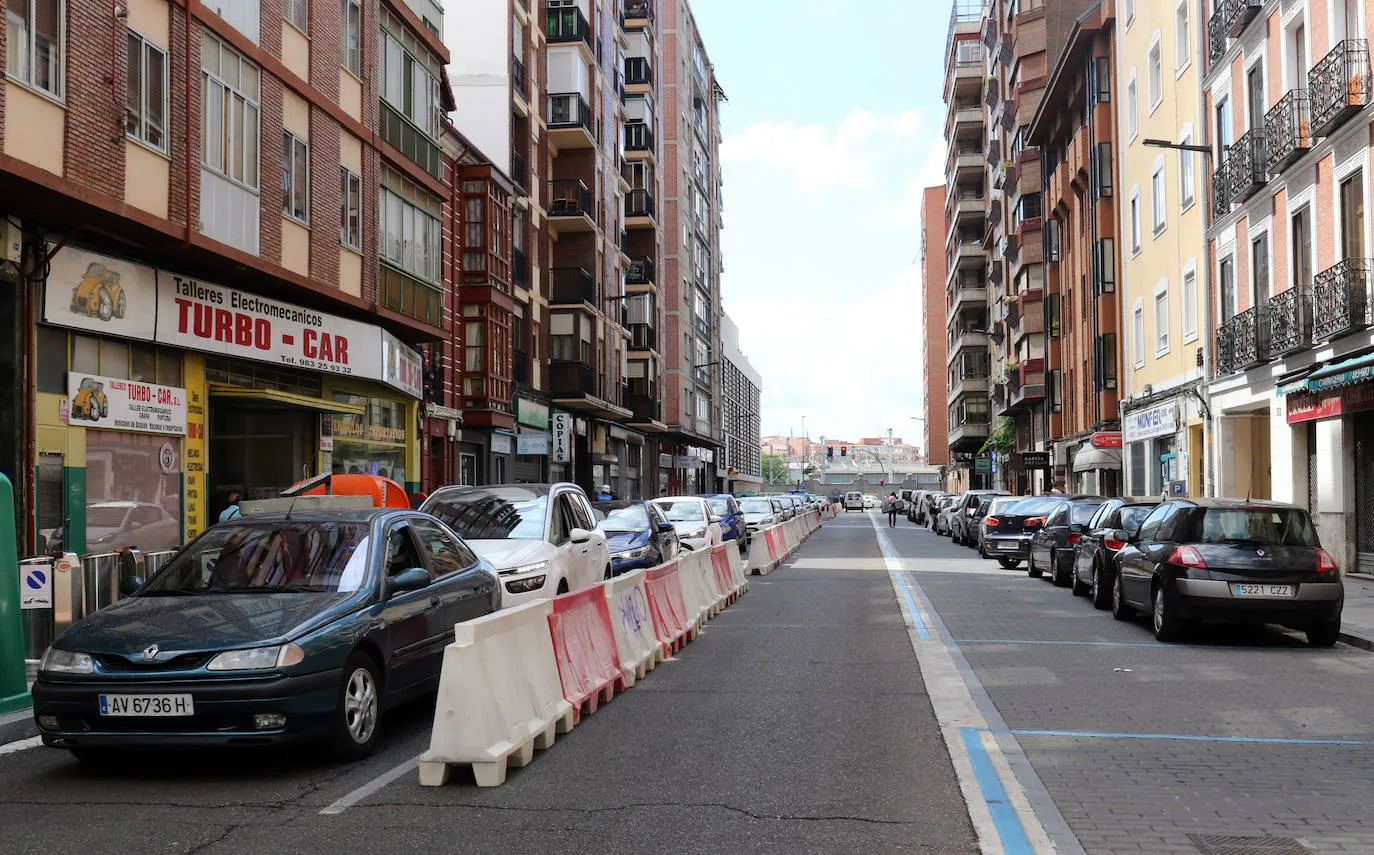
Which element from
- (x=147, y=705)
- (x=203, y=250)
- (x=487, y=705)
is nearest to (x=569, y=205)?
(x=203, y=250)

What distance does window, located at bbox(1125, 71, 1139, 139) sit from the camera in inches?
1391

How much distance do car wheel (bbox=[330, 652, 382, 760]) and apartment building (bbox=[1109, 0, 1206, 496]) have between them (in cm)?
2420

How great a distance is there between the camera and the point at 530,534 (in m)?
13.2

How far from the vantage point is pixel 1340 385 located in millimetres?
19297

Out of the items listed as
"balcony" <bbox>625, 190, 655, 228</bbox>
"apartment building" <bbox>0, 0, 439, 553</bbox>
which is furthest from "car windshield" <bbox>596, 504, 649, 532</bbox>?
"balcony" <bbox>625, 190, 655, 228</bbox>

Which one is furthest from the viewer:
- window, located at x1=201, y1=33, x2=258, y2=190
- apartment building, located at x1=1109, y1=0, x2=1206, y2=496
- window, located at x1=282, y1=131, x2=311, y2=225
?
apartment building, located at x1=1109, y1=0, x2=1206, y2=496

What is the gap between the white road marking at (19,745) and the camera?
25.6 ft

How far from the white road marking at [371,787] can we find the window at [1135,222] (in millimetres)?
31953

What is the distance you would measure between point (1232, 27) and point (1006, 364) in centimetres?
3800

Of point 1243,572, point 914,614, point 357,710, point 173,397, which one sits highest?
point 173,397

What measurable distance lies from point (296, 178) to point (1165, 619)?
1460 centimetres

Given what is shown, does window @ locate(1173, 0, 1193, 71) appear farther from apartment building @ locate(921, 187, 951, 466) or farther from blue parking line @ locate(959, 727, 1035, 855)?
apartment building @ locate(921, 187, 951, 466)

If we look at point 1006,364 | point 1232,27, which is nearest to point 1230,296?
point 1232,27

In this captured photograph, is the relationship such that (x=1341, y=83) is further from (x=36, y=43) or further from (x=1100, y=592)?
(x=36, y=43)
